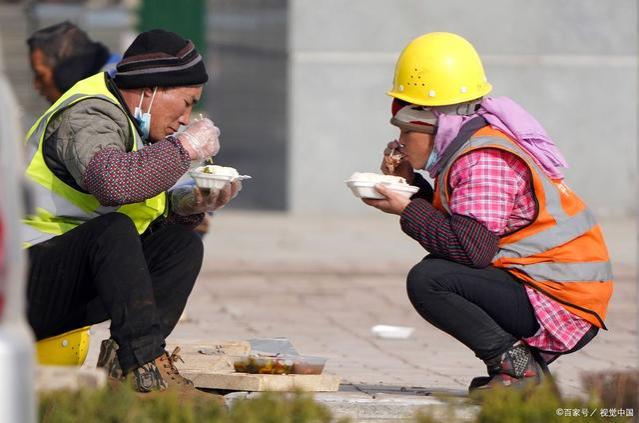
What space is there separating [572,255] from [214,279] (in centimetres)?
434

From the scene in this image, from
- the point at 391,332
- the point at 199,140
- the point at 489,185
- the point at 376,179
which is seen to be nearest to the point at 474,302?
the point at 489,185

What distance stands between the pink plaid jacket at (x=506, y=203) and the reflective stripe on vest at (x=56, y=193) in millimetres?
1131

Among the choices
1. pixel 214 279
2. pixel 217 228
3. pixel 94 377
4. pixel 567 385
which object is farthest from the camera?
pixel 217 228

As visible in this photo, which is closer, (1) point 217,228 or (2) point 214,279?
(2) point 214,279

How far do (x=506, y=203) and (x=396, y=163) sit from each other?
1.83 feet

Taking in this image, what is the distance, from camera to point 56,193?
5059 millimetres

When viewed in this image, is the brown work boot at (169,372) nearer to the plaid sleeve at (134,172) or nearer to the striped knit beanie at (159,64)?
the plaid sleeve at (134,172)

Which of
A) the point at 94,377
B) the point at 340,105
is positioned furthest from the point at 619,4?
the point at 94,377

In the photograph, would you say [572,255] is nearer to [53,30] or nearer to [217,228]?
[53,30]

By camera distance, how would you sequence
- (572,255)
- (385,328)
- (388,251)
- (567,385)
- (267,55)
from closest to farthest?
1. (572,255)
2. (567,385)
3. (385,328)
4. (388,251)
5. (267,55)

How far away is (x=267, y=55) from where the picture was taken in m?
12.6

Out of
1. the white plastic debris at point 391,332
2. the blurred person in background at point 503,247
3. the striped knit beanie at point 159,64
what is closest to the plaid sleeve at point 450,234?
the blurred person in background at point 503,247

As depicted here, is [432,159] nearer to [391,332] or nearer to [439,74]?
[439,74]

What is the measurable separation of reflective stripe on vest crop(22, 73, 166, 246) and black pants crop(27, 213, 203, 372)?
0.47 feet
